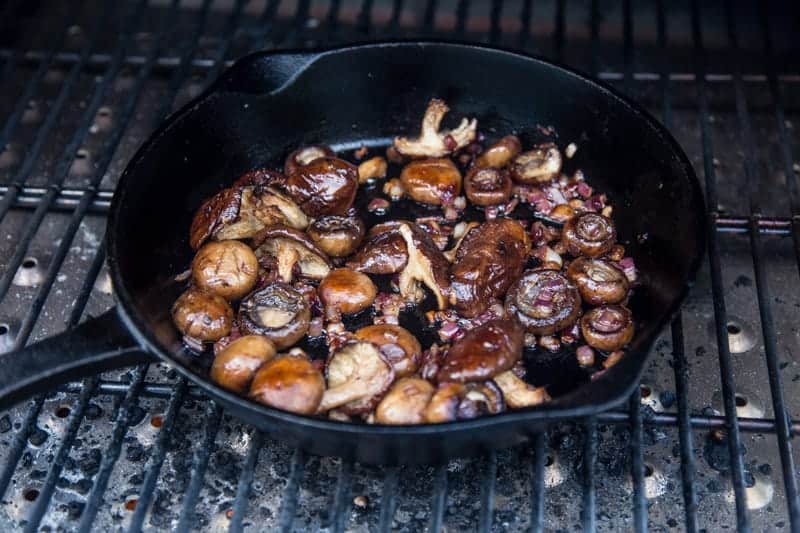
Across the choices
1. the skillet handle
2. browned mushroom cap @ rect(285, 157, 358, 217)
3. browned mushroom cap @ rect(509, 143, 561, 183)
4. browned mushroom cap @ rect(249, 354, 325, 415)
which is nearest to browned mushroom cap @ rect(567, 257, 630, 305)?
browned mushroom cap @ rect(509, 143, 561, 183)

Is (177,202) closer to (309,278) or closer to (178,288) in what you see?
(178,288)

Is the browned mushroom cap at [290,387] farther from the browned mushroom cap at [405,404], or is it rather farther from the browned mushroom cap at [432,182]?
the browned mushroom cap at [432,182]

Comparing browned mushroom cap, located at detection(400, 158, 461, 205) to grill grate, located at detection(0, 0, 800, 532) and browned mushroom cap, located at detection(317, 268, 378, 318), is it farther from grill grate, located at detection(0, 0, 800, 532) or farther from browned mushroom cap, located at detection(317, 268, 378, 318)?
grill grate, located at detection(0, 0, 800, 532)

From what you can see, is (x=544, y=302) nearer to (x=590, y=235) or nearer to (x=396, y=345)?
(x=590, y=235)

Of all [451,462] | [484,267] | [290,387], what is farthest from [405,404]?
[484,267]

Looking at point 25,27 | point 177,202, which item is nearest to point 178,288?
point 177,202

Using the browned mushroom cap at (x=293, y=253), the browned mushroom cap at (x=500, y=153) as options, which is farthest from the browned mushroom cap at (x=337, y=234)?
the browned mushroom cap at (x=500, y=153)
